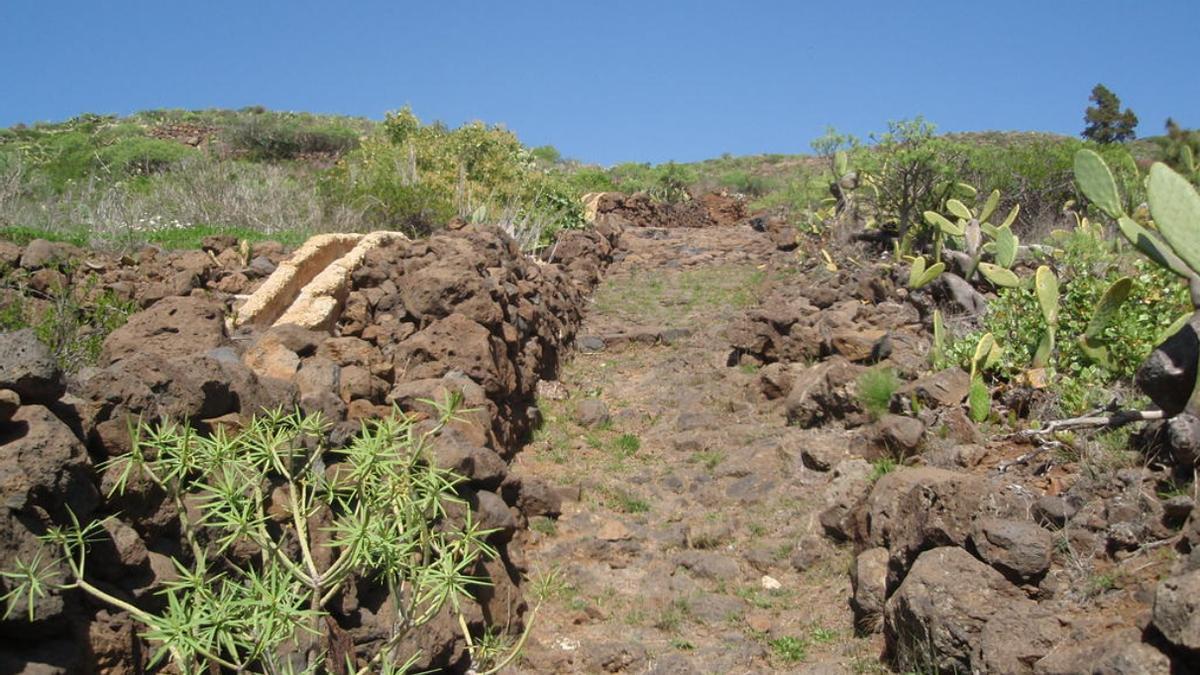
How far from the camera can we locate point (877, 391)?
Result: 7.36 metres

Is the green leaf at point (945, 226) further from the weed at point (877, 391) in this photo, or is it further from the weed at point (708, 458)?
the weed at point (708, 458)

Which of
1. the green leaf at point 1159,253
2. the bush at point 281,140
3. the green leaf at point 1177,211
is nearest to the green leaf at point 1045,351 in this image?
the green leaf at point 1159,253

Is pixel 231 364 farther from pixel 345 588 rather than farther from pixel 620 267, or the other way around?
pixel 620 267

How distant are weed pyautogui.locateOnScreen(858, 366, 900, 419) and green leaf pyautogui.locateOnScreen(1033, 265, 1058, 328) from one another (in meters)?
1.14

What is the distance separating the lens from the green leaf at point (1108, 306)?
6.07 meters

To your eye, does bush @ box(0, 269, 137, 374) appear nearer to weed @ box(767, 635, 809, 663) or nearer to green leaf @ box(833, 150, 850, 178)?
weed @ box(767, 635, 809, 663)

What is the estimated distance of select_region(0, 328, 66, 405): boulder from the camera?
3.19m

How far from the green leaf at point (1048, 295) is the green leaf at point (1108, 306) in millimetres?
437

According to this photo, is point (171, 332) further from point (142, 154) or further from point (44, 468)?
point (142, 154)

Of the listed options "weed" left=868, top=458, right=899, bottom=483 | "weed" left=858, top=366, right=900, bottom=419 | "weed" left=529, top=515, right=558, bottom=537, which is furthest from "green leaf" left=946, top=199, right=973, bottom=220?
"weed" left=529, top=515, right=558, bottom=537

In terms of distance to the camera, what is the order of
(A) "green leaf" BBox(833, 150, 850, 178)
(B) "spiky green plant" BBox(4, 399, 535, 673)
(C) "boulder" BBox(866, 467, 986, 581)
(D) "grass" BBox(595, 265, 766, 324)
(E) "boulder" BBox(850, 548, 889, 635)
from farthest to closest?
(A) "green leaf" BBox(833, 150, 850, 178) < (D) "grass" BBox(595, 265, 766, 324) < (E) "boulder" BBox(850, 548, 889, 635) < (C) "boulder" BBox(866, 467, 986, 581) < (B) "spiky green plant" BBox(4, 399, 535, 673)

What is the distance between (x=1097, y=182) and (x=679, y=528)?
3590 millimetres

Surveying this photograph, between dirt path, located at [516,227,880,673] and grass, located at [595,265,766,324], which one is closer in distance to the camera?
dirt path, located at [516,227,880,673]

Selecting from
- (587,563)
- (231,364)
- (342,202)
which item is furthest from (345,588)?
(342,202)
